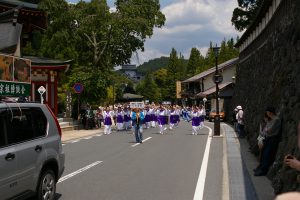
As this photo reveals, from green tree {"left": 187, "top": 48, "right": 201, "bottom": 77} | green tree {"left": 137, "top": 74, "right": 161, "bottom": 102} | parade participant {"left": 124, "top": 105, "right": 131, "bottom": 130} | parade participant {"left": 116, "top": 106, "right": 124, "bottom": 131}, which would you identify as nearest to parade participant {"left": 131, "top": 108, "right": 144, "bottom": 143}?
parade participant {"left": 116, "top": 106, "right": 124, "bottom": 131}

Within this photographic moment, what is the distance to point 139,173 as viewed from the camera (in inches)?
488

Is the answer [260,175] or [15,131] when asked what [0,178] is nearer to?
[15,131]

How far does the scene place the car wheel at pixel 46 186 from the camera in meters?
7.75

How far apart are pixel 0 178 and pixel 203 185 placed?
528cm

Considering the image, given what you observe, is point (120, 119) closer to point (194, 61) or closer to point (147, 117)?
point (147, 117)

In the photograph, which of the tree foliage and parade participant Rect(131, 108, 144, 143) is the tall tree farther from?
parade participant Rect(131, 108, 144, 143)

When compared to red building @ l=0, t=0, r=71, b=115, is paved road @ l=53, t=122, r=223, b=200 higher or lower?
lower

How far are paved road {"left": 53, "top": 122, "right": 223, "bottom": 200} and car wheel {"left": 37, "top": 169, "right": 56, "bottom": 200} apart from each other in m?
0.91

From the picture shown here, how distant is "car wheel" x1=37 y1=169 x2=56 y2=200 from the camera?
25.4 feet

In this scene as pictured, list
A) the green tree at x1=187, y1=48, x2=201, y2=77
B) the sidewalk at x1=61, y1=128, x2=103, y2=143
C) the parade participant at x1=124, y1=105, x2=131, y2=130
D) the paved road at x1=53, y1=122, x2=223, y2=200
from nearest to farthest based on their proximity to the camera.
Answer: the paved road at x1=53, y1=122, x2=223, y2=200 < the sidewalk at x1=61, y1=128, x2=103, y2=143 < the parade participant at x1=124, y1=105, x2=131, y2=130 < the green tree at x1=187, y1=48, x2=201, y2=77

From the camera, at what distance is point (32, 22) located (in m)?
29.2

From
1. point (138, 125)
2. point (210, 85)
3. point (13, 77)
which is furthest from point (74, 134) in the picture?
point (210, 85)

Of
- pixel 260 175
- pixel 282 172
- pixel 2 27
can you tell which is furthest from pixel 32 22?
pixel 282 172

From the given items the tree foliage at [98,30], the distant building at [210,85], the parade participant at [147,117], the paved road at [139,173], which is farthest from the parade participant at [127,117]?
the distant building at [210,85]
